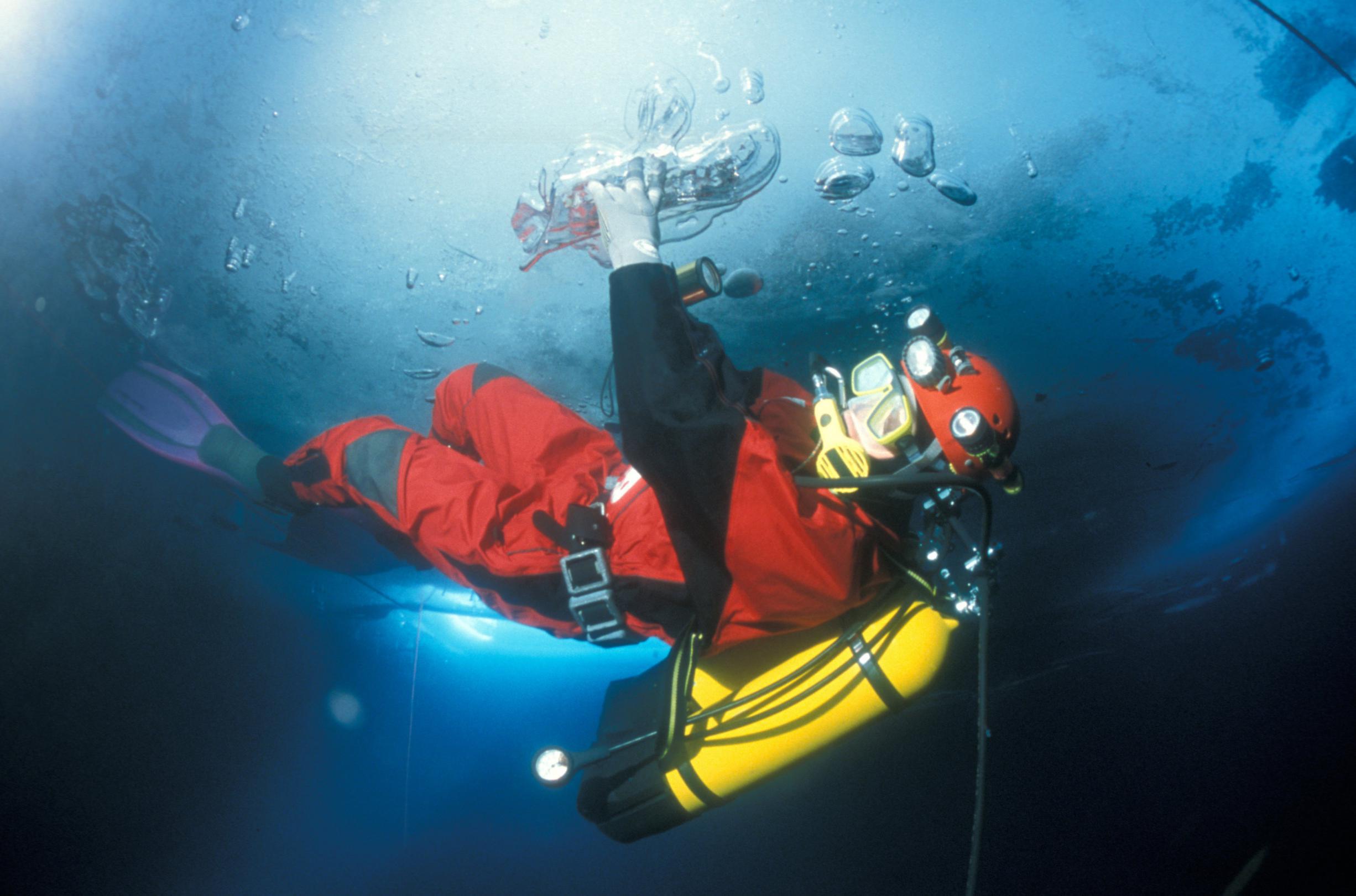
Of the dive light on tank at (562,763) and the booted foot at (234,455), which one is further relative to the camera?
the booted foot at (234,455)

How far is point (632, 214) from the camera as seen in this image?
1750mm

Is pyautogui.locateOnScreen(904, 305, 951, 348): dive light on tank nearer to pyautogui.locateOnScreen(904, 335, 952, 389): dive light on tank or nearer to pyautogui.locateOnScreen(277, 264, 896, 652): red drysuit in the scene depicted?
pyautogui.locateOnScreen(904, 335, 952, 389): dive light on tank

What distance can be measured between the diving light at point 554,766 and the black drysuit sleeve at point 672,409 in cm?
118

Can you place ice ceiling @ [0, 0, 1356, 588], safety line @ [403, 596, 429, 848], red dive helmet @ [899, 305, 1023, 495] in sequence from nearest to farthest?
red dive helmet @ [899, 305, 1023, 495] → ice ceiling @ [0, 0, 1356, 588] → safety line @ [403, 596, 429, 848]

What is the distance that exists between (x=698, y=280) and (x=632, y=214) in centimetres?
34

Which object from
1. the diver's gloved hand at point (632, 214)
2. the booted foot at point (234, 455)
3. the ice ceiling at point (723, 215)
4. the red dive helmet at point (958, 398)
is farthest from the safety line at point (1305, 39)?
the booted foot at point (234, 455)

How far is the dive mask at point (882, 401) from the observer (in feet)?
5.23

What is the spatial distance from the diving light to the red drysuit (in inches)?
18.7

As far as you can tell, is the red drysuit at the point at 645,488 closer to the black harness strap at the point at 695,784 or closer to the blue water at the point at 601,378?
the black harness strap at the point at 695,784

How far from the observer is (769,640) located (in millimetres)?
2031

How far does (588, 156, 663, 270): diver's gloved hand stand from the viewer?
1.67 meters

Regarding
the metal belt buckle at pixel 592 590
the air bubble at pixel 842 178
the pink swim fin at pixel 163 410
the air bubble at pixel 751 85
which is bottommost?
the metal belt buckle at pixel 592 590

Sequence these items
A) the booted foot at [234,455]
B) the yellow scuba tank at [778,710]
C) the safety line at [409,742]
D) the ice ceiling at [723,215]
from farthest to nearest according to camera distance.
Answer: the safety line at [409,742], the booted foot at [234,455], the yellow scuba tank at [778,710], the ice ceiling at [723,215]

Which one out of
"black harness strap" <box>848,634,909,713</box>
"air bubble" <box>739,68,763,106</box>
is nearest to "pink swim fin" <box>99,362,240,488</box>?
"air bubble" <box>739,68,763,106</box>
